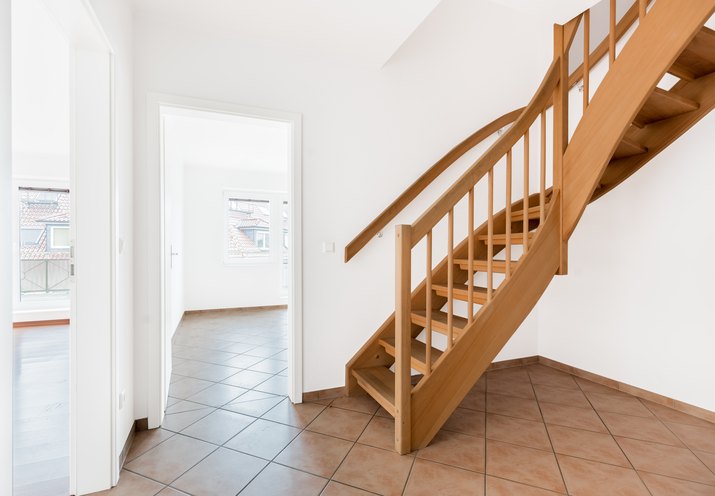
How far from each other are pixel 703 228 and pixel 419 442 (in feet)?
7.56

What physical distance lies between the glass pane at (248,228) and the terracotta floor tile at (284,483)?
4.86m

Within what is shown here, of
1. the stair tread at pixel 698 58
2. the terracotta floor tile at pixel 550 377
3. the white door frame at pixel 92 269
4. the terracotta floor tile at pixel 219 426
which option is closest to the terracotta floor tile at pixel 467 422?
the terracotta floor tile at pixel 550 377

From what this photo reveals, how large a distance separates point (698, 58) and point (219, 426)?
353 centimetres

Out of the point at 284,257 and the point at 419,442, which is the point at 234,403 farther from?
the point at 284,257

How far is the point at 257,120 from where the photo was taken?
2.47 meters

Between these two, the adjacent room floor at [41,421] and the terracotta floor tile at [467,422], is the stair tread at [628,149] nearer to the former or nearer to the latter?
the terracotta floor tile at [467,422]

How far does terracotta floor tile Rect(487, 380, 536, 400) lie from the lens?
271 centimetres

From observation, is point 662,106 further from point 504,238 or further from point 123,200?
point 123,200

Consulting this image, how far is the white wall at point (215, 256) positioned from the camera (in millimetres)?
5820

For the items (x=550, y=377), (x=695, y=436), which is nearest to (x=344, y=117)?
(x=550, y=377)

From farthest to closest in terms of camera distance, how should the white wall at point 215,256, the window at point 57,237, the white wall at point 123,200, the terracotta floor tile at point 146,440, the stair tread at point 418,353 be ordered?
1. the white wall at point 215,256
2. the window at point 57,237
3. the stair tread at point 418,353
4. the terracotta floor tile at point 146,440
5. the white wall at point 123,200

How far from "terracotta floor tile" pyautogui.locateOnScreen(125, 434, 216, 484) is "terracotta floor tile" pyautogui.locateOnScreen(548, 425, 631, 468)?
6.42 ft

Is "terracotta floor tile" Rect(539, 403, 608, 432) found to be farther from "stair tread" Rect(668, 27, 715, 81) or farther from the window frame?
the window frame

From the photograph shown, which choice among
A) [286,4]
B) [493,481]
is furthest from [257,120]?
[493,481]
